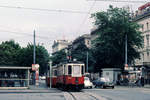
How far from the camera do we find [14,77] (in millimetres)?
35438

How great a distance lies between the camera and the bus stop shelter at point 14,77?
35.2m

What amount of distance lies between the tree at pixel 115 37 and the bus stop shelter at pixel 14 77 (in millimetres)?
27624

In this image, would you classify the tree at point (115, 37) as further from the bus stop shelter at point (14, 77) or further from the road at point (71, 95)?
the road at point (71, 95)

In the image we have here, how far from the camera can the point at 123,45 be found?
62.0 m

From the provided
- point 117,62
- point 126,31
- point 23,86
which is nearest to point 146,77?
point 117,62

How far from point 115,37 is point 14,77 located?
2942 centimetres

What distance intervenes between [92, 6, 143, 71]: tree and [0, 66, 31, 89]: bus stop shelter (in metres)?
27.6

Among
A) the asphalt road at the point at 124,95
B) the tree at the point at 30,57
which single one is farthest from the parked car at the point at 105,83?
the tree at the point at 30,57

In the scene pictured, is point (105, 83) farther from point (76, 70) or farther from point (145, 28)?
point (145, 28)

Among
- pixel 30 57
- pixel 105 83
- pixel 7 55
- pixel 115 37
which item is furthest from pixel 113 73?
pixel 7 55

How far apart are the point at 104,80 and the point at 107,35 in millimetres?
17971

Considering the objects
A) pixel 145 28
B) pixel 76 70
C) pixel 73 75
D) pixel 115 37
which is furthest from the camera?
pixel 145 28

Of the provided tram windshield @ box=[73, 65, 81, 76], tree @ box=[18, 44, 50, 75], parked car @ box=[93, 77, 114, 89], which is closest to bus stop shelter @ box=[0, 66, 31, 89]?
tram windshield @ box=[73, 65, 81, 76]

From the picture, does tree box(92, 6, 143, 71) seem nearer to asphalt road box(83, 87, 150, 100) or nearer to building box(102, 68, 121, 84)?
building box(102, 68, 121, 84)
